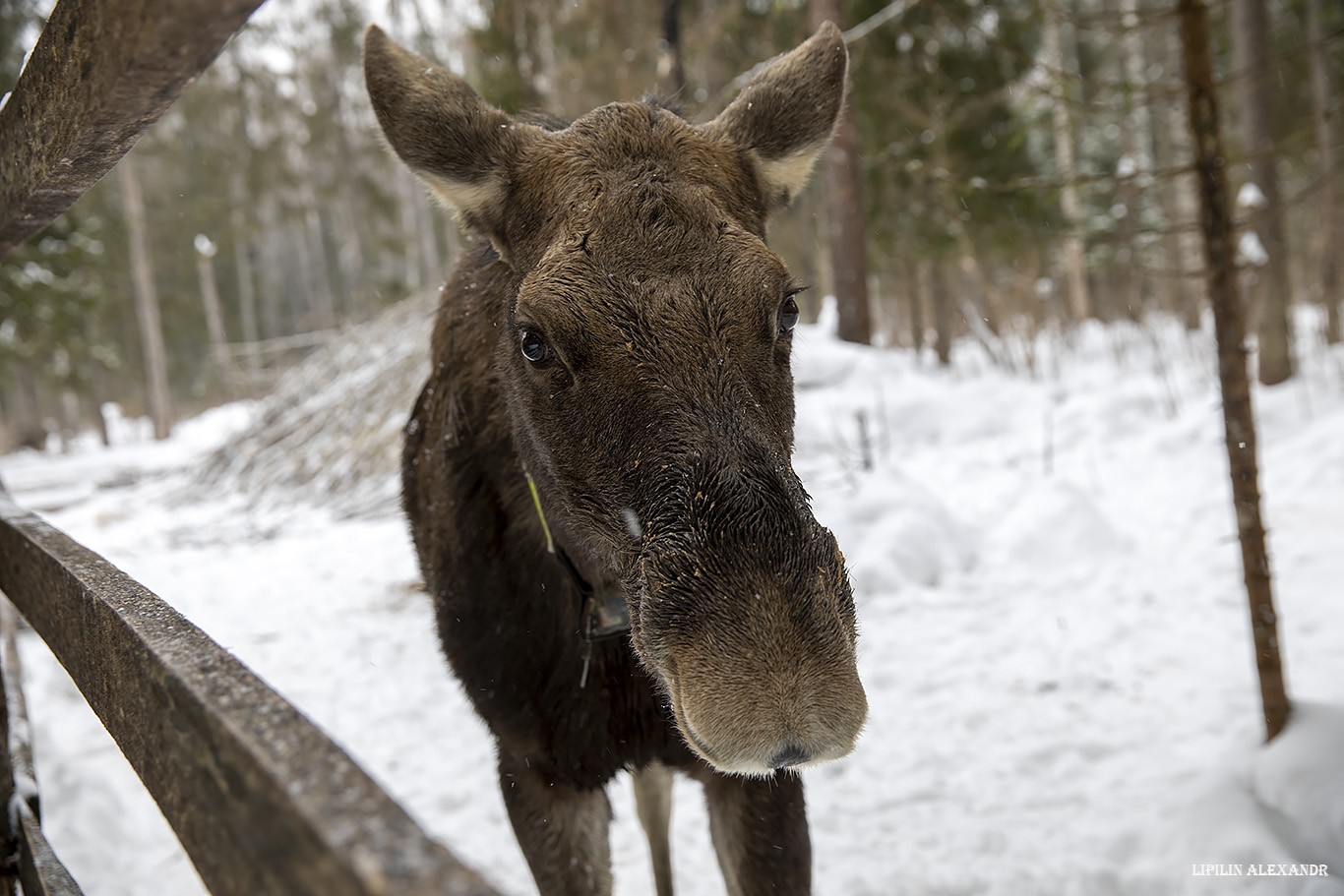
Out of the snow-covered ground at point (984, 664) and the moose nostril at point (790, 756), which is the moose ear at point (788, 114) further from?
the moose nostril at point (790, 756)

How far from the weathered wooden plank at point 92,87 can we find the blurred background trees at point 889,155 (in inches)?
75.3

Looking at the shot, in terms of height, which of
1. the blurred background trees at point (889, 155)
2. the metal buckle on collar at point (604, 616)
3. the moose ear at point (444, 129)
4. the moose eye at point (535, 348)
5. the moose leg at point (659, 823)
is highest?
the blurred background trees at point (889, 155)

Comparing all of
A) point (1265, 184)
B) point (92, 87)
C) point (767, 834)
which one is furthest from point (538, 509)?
point (1265, 184)

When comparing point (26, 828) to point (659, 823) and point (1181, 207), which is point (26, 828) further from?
point (1181, 207)

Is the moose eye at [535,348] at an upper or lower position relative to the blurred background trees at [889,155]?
lower

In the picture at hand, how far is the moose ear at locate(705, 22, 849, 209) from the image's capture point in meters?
2.16

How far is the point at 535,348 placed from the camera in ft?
5.59

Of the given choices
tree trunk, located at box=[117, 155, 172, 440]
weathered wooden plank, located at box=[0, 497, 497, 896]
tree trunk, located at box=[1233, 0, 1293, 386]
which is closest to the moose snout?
weathered wooden plank, located at box=[0, 497, 497, 896]

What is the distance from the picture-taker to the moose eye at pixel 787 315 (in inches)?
70.7

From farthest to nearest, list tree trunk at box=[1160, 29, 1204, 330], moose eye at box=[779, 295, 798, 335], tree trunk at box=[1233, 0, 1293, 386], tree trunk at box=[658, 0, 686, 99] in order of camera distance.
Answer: tree trunk at box=[1160, 29, 1204, 330] < tree trunk at box=[658, 0, 686, 99] < tree trunk at box=[1233, 0, 1293, 386] < moose eye at box=[779, 295, 798, 335]

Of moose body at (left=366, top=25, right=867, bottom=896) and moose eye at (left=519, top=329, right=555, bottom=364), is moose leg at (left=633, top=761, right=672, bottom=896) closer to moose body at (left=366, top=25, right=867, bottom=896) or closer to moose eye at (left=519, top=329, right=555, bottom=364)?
moose body at (left=366, top=25, right=867, bottom=896)

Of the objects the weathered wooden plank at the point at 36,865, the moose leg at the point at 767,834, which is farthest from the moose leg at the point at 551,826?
the weathered wooden plank at the point at 36,865

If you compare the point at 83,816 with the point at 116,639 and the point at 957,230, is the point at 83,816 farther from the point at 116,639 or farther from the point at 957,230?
the point at 957,230

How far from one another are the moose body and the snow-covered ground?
903 mm
